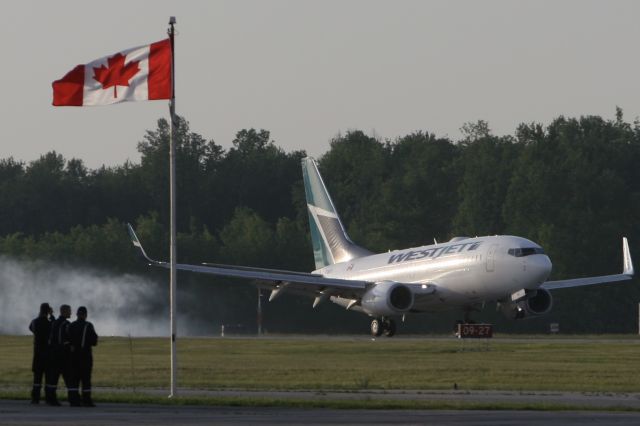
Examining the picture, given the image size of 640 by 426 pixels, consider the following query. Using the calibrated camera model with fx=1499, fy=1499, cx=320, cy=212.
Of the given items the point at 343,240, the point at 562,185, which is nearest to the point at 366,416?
the point at 343,240

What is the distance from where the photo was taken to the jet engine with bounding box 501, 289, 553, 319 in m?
61.6

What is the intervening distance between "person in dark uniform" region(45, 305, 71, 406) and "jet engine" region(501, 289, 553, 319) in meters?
34.6

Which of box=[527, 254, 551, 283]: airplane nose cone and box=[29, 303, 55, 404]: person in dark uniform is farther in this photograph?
box=[527, 254, 551, 283]: airplane nose cone

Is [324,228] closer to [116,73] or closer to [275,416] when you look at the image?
[116,73]

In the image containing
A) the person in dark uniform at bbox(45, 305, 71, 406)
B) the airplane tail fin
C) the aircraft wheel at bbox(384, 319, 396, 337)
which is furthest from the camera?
the airplane tail fin

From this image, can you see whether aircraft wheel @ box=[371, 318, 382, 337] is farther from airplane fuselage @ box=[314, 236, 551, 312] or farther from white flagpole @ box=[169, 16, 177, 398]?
white flagpole @ box=[169, 16, 177, 398]

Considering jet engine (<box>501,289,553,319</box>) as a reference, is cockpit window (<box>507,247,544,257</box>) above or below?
above

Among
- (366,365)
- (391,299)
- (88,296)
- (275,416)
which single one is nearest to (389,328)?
(391,299)

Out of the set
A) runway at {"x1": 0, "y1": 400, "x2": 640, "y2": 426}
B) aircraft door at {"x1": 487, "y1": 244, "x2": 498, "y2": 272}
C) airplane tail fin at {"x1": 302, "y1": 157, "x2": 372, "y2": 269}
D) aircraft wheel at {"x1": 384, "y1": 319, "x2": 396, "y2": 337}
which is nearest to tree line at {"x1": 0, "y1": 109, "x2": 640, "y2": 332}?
airplane tail fin at {"x1": 302, "y1": 157, "x2": 372, "y2": 269}

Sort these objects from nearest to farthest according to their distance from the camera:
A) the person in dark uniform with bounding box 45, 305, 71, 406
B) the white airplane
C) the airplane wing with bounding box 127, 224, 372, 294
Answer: the person in dark uniform with bounding box 45, 305, 71, 406
the white airplane
the airplane wing with bounding box 127, 224, 372, 294

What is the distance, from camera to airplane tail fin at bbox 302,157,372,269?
73.5 metres

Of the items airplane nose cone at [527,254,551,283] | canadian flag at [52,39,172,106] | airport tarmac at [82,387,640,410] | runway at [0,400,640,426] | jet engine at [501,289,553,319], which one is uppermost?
canadian flag at [52,39,172,106]

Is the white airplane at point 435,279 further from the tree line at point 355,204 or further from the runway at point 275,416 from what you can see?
the runway at point 275,416

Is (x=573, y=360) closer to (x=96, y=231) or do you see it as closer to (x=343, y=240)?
(x=343, y=240)
